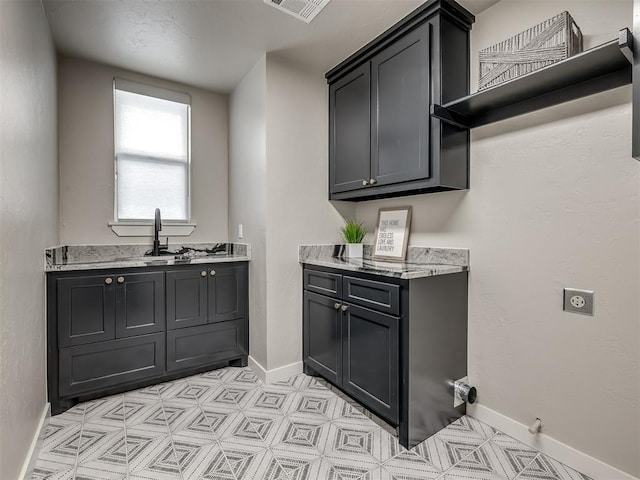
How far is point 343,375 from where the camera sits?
7.06ft

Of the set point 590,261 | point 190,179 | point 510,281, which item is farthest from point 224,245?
point 590,261

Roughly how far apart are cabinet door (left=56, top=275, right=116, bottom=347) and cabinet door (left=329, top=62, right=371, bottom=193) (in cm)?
183

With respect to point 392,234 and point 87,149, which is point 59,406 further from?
point 392,234

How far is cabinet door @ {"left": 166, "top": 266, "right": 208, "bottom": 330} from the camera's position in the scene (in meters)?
2.50

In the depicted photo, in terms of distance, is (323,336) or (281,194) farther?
(281,194)

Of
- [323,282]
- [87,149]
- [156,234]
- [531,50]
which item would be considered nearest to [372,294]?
[323,282]

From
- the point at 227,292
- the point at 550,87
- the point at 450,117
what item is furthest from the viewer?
the point at 227,292

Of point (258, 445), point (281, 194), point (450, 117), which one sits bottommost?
point (258, 445)

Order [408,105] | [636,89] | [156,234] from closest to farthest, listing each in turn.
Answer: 1. [636,89]
2. [408,105]
3. [156,234]

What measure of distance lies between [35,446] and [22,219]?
1.13m

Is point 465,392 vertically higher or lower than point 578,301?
lower

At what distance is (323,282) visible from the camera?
238cm

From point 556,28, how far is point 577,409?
1783 millimetres

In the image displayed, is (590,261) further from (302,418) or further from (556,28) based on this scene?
(302,418)
